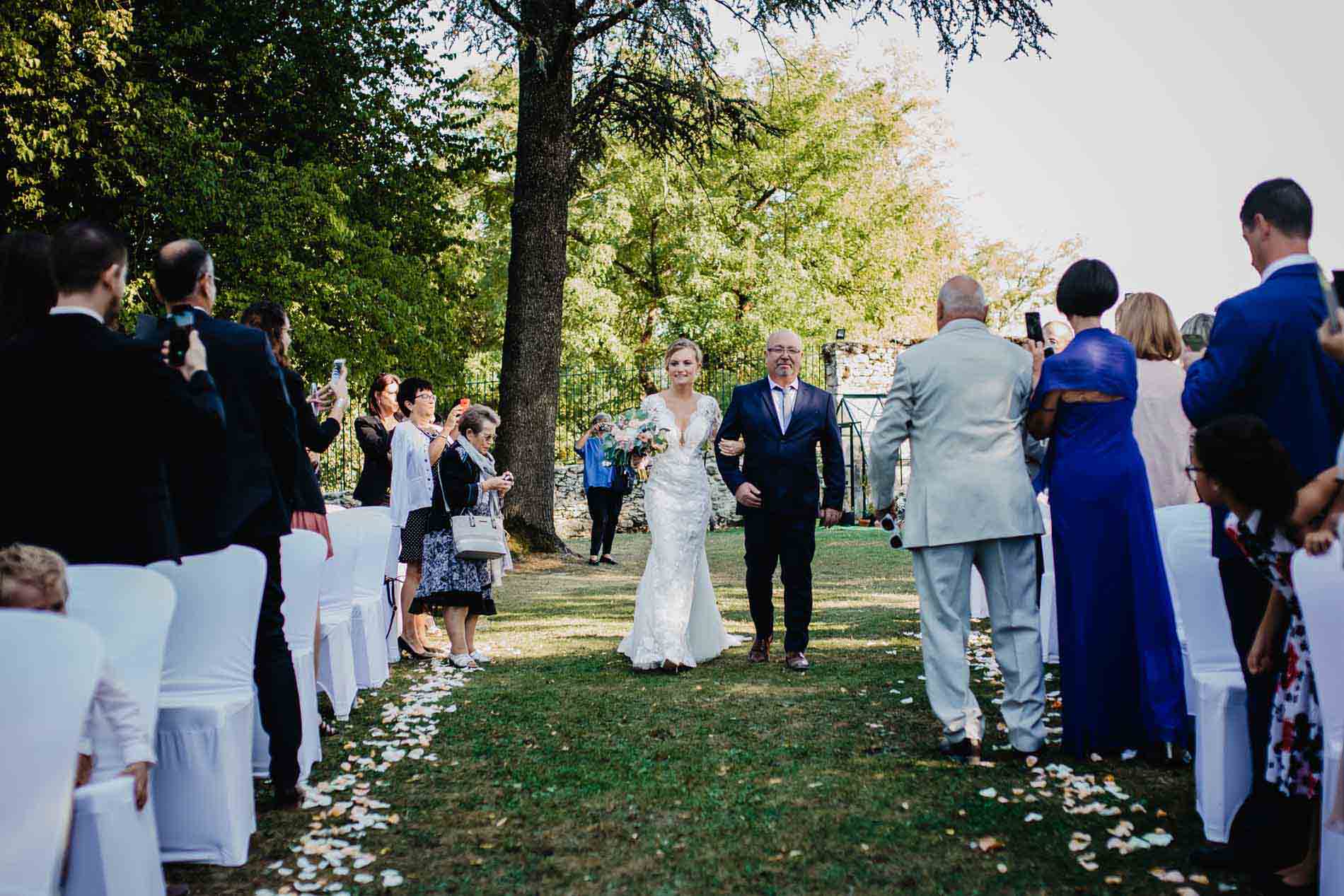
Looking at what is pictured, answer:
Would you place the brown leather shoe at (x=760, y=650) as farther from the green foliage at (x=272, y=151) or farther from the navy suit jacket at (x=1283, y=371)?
the green foliage at (x=272, y=151)

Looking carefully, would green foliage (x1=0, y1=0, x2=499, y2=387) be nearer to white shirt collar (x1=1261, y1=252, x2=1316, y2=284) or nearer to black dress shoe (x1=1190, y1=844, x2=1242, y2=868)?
white shirt collar (x1=1261, y1=252, x2=1316, y2=284)

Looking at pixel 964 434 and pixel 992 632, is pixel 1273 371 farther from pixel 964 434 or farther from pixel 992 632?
pixel 992 632

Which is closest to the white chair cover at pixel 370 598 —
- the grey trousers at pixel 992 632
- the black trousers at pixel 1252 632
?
the grey trousers at pixel 992 632

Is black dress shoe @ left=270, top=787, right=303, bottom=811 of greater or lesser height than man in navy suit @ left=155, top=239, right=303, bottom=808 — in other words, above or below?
below

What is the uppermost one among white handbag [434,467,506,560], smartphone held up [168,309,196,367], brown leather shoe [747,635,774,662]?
smartphone held up [168,309,196,367]

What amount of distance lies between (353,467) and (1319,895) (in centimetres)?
2173

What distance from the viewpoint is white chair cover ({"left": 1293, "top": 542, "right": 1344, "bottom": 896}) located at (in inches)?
114

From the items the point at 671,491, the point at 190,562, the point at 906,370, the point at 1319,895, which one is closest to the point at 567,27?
the point at 671,491

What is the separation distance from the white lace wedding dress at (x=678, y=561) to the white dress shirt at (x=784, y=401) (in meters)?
A: 0.47

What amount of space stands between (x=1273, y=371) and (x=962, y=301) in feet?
→ 5.63

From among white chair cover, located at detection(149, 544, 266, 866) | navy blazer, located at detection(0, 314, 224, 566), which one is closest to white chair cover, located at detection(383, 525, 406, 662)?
white chair cover, located at detection(149, 544, 266, 866)

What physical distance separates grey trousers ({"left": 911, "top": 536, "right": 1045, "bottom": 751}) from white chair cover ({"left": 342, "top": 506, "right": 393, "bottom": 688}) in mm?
3605

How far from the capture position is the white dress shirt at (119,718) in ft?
9.98

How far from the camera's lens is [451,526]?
290 inches
